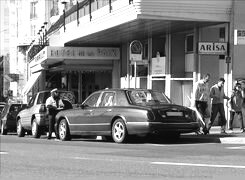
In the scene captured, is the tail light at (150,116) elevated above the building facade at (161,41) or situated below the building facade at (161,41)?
below

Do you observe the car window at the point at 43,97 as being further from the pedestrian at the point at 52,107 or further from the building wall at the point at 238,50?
the building wall at the point at 238,50

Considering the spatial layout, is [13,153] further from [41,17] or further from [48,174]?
[41,17]

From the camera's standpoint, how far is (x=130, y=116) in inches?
615

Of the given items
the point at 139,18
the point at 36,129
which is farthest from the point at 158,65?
the point at 36,129

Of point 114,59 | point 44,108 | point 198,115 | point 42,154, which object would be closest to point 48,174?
point 42,154

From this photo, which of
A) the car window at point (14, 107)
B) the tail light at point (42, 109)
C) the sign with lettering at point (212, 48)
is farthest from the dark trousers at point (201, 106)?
the car window at point (14, 107)

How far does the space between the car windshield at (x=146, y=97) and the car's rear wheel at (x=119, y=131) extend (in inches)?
28.4

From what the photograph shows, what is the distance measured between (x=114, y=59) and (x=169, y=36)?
6.01m

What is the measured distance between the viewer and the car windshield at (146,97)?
52.9ft

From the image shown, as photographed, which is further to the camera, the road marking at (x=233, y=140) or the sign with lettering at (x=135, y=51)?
the sign with lettering at (x=135, y=51)

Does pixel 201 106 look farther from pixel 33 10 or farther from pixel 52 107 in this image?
pixel 33 10

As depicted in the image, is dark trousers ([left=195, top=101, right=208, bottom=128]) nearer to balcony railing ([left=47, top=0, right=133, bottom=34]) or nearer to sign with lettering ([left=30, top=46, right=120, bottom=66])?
balcony railing ([left=47, top=0, right=133, bottom=34])

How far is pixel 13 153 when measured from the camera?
14.0m

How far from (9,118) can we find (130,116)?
38.5 ft
